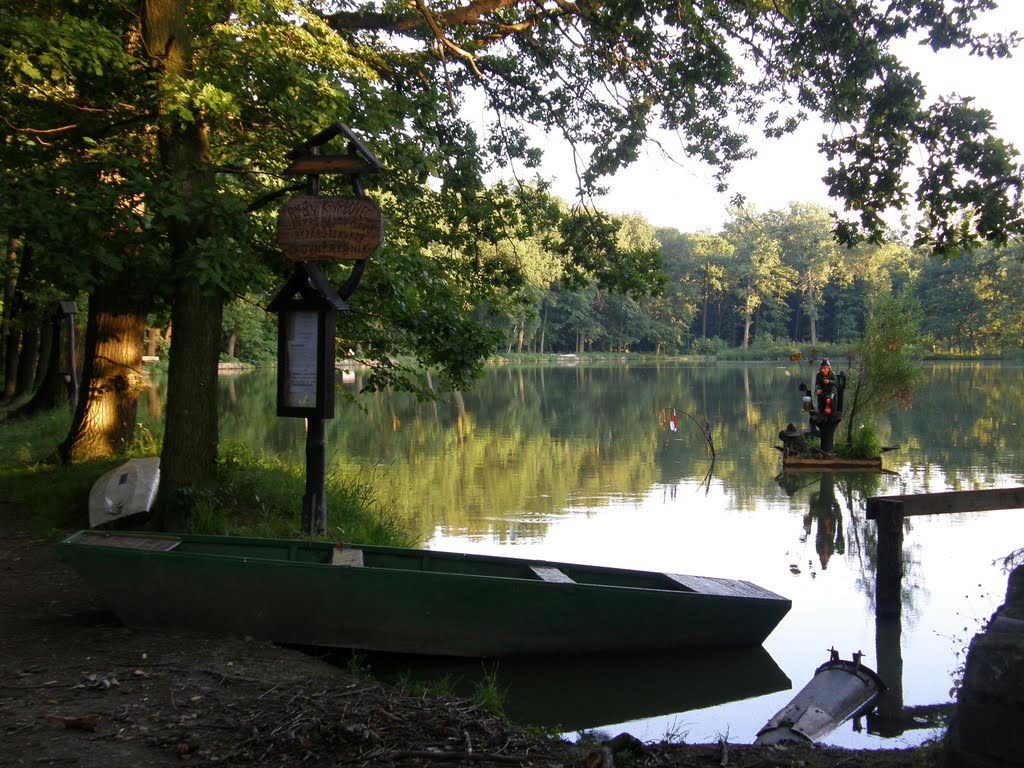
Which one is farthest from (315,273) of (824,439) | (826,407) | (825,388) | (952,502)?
(824,439)

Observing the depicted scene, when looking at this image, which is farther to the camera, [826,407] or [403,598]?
[826,407]

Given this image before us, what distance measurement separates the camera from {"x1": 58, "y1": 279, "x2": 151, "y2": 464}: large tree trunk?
1060 centimetres

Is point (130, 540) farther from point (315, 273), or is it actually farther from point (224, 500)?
point (315, 273)

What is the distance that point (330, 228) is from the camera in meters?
7.33

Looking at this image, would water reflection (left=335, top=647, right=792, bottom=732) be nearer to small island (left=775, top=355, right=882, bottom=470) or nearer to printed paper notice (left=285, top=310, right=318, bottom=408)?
printed paper notice (left=285, top=310, right=318, bottom=408)

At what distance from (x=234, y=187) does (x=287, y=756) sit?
7.29 m

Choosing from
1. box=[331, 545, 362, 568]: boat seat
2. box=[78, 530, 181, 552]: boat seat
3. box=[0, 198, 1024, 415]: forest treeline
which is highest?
box=[0, 198, 1024, 415]: forest treeline

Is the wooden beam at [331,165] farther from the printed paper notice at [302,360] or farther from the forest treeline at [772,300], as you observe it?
the forest treeline at [772,300]

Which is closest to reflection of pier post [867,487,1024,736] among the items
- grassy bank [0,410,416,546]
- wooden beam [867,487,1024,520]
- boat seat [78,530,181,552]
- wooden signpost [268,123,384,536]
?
wooden beam [867,487,1024,520]

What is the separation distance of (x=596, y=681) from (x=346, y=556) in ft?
7.01

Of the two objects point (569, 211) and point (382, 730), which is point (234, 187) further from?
point (382, 730)

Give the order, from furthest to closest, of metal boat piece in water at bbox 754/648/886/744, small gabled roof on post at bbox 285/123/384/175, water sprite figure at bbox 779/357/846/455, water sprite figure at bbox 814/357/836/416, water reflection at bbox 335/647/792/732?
water sprite figure at bbox 779/357/846/455 → water sprite figure at bbox 814/357/836/416 → small gabled roof on post at bbox 285/123/384/175 → water reflection at bbox 335/647/792/732 → metal boat piece in water at bbox 754/648/886/744

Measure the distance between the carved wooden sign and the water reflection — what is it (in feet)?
10.3

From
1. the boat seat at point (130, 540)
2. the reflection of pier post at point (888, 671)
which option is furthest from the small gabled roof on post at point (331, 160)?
Answer: the reflection of pier post at point (888, 671)
